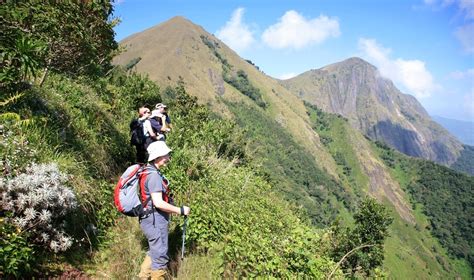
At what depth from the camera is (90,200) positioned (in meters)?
6.04

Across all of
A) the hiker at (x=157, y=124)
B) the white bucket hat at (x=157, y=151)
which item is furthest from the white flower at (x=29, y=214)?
the hiker at (x=157, y=124)

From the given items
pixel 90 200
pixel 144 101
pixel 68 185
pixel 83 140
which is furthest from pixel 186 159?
pixel 144 101

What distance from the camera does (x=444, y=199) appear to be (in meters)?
176

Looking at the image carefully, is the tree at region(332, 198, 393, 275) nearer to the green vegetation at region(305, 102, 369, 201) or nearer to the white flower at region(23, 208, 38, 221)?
the white flower at region(23, 208, 38, 221)

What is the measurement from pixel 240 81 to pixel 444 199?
402ft

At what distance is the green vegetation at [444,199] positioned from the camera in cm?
15362

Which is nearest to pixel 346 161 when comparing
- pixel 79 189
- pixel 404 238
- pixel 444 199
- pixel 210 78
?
pixel 404 238

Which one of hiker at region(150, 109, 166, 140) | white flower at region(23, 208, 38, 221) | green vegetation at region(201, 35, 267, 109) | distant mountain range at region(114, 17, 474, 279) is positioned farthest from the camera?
green vegetation at region(201, 35, 267, 109)

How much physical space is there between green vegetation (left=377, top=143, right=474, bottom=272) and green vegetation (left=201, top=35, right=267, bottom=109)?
3512 inches

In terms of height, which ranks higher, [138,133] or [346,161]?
[138,133]

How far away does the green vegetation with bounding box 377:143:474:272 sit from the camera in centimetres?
15362

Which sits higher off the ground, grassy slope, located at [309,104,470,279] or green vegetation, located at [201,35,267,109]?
green vegetation, located at [201,35,267,109]

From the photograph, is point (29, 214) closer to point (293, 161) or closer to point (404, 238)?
point (293, 161)

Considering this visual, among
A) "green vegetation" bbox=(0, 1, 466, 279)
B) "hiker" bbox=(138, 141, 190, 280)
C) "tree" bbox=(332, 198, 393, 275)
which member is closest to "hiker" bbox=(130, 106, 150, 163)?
"green vegetation" bbox=(0, 1, 466, 279)
